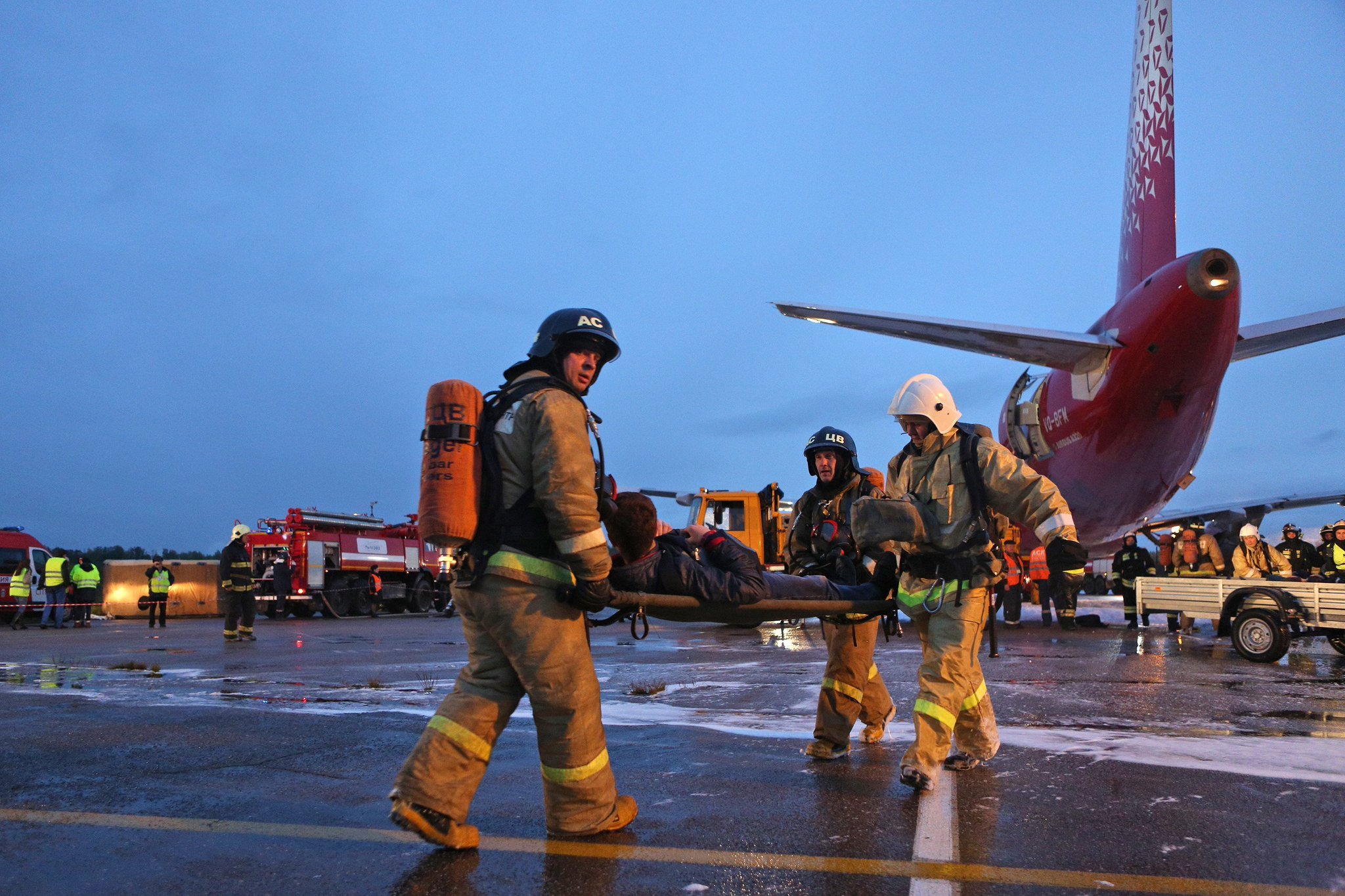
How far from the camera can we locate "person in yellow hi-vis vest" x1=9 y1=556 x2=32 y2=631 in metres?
20.8

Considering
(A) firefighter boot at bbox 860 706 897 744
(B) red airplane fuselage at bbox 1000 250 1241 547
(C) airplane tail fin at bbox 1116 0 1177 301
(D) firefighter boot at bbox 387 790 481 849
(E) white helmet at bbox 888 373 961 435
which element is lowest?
(A) firefighter boot at bbox 860 706 897 744

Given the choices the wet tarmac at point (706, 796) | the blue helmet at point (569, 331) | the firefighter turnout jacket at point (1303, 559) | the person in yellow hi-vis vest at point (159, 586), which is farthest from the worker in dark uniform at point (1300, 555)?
the person in yellow hi-vis vest at point (159, 586)

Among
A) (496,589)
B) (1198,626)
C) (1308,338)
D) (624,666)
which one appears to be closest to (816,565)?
(496,589)

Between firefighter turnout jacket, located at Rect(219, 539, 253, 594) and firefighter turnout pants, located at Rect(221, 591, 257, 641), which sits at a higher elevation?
firefighter turnout jacket, located at Rect(219, 539, 253, 594)

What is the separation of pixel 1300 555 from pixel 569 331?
13764 millimetres

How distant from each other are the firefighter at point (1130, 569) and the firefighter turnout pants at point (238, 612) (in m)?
14.8

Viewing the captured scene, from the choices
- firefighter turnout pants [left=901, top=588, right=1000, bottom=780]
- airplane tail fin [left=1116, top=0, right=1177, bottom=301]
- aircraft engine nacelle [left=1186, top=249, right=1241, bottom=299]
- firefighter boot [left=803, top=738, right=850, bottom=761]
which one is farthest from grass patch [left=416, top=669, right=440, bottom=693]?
airplane tail fin [left=1116, top=0, right=1177, bottom=301]

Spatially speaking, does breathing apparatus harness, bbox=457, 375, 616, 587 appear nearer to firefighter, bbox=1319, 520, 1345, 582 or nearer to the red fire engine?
firefighter, bbox=1319, 520, 1345, 582

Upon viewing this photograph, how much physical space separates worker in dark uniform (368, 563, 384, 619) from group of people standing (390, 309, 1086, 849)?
76.1 feet

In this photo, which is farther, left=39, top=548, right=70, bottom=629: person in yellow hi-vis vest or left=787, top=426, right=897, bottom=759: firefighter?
left=39, top=548, right=70, bottom=629: person in yellow hi-vis vest

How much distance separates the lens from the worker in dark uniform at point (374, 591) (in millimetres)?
26031

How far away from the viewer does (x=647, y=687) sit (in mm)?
7957

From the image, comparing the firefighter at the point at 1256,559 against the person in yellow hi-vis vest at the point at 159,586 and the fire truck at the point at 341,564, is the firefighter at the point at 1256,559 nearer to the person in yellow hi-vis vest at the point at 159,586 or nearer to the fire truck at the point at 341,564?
the fire truck at the point at 341,564

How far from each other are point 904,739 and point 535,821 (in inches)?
105
